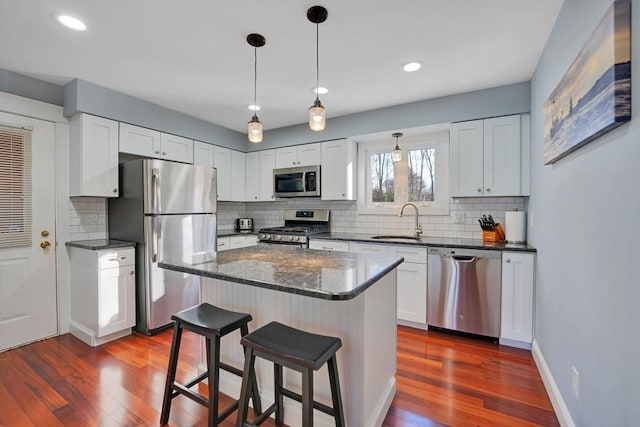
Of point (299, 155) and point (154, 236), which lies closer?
point (154, 236)

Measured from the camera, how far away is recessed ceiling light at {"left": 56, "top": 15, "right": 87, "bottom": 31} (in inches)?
74.4

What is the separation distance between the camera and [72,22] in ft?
6.36

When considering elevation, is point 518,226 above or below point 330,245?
above

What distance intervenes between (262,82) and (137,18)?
114 cm

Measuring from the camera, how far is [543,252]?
224 cm

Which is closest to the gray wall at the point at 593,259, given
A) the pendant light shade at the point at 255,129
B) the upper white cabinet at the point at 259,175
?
the pendant light shade at the point at 255,129

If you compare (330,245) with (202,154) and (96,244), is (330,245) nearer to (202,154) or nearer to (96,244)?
(202,154)

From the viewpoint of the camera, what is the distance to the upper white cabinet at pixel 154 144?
3184 millimetres

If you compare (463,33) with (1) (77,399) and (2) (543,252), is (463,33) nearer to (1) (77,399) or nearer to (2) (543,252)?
(2) (543,252)

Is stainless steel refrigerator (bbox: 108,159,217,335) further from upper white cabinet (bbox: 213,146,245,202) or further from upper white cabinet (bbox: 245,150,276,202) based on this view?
upper white cabinet (bbox: 245,150,276,202)

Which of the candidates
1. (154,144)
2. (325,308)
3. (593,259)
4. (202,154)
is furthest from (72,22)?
(593,259)

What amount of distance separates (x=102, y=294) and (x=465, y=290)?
11.1 ft

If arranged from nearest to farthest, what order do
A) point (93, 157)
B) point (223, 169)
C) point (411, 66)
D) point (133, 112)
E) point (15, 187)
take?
point (411, 66), point (15, 187), point (93, 157), point (133, 112), point (223, 169)

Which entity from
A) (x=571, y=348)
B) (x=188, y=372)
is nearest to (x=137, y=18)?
(x=188, y=372)
